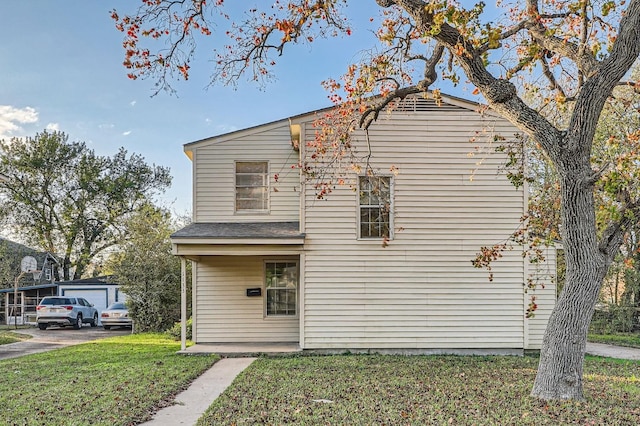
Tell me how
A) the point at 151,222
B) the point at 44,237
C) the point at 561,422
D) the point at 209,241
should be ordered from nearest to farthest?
the point at 561,422 < the point at 209,241 < the point at 151,222 < the point at 44,237

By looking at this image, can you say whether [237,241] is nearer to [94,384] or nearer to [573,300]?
[94,384]

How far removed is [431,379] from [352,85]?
463 centimetres

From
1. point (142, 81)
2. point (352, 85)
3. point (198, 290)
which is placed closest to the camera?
point (142, 81)

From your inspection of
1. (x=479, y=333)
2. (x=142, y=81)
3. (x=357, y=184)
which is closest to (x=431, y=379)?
(x=479, y=333)

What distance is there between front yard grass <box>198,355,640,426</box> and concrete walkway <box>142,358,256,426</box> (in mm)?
185

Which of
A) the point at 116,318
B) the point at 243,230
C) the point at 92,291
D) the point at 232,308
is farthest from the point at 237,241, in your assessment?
the point at 92,291

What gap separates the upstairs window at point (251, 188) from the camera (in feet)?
40.0

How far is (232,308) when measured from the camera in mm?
11992

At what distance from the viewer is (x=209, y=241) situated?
10312 millimetres

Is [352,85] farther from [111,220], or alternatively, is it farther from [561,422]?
[111,220]

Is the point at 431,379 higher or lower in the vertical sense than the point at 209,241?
lower

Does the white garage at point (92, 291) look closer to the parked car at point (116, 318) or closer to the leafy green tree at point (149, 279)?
the parked car at point (116, 318)

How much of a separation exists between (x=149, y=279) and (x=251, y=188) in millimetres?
6403

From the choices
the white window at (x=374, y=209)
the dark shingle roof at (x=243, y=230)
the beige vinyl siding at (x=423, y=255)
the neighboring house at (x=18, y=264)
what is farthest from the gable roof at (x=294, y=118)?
the neighboring house at (x=18, y=264)
